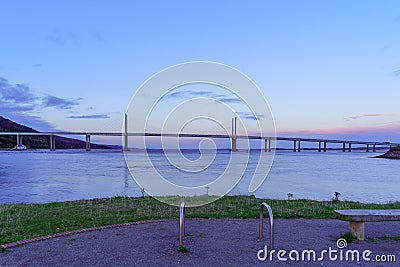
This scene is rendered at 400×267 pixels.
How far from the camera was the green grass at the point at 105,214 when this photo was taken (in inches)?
267

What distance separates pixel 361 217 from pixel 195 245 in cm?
260

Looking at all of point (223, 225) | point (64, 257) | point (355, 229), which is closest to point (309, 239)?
point (355, 229)

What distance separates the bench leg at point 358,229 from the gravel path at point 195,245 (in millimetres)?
160

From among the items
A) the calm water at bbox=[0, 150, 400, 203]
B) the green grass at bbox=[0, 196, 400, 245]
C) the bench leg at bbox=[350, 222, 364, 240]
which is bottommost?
the calm water at bbox=[0, 150, 400, 203]

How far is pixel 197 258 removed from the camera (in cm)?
475

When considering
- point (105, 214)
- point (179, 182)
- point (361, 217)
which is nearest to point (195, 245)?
point (361, 217)

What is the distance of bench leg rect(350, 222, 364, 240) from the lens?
228 inches

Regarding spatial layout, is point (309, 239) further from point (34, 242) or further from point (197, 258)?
point (34, 242)

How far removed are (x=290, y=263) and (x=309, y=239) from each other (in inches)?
51.0

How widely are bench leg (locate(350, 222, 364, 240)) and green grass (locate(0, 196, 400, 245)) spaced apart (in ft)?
6.60

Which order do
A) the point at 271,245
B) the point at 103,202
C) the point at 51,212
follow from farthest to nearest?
the point at 103,202 < the point at 51,212 < the point at 271,245

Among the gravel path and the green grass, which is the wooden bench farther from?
the green grass

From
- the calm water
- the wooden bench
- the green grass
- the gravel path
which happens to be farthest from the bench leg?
the calm water

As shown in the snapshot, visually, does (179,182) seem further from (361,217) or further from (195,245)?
(361,217)
